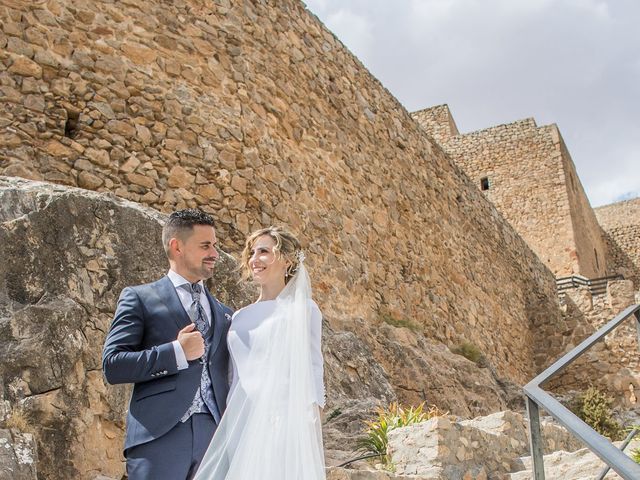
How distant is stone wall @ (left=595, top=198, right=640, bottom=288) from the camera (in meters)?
26.2

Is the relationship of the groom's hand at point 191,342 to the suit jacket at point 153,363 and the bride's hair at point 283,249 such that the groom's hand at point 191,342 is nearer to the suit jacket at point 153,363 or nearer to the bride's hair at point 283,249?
the suit jacket at point 153,363

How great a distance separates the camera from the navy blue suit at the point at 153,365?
2.48 meters

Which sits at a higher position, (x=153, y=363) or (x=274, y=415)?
(x=153, y=363)

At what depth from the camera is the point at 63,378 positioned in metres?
3.49

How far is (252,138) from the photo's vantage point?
737 centimetres

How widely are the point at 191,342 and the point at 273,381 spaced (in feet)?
1.23

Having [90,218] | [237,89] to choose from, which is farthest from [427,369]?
[90,218]

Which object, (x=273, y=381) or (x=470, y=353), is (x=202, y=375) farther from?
(x=470, y=353)

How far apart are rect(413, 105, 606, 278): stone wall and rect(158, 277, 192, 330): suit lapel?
1791 cm

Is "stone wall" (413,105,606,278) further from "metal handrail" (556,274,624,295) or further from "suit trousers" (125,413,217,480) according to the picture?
"suit trousers" (125,413,217,480)

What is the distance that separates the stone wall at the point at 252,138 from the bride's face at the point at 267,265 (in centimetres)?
308

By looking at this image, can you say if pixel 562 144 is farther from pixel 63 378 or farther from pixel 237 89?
pixel 63 378

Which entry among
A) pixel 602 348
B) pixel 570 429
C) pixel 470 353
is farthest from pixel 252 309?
pixel 602 348

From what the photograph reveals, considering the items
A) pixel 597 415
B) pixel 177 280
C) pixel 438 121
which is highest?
pixel 438 121
